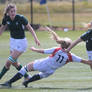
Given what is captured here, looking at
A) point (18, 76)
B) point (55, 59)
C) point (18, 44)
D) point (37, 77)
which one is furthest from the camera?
point (18, 44)

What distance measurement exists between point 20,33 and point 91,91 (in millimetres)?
2531

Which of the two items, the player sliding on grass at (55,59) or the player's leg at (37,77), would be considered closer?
the player sliding on grass at (55,59)

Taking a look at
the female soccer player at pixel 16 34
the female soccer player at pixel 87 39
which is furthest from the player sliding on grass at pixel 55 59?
the female soccer player at pixel 16 34

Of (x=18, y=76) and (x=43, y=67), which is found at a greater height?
(x=43, y=67)

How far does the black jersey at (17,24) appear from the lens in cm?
1170

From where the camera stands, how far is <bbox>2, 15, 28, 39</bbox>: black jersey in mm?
11703

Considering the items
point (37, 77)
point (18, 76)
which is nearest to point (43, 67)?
point (37, 77)

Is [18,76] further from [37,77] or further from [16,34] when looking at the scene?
[16,34]

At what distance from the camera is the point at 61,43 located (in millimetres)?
10781

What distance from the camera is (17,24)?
1172 cm

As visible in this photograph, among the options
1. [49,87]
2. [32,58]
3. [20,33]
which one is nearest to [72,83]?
[49,87]

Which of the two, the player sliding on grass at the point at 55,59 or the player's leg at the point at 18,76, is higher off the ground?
the player sliding on grass at the point at 55,59

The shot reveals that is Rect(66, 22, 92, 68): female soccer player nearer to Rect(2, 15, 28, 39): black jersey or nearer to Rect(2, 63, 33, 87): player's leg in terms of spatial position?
Rect(2, 63, 33, 87): player's leg

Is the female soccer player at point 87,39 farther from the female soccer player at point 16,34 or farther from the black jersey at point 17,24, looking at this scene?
the black jersey at point 17,24
